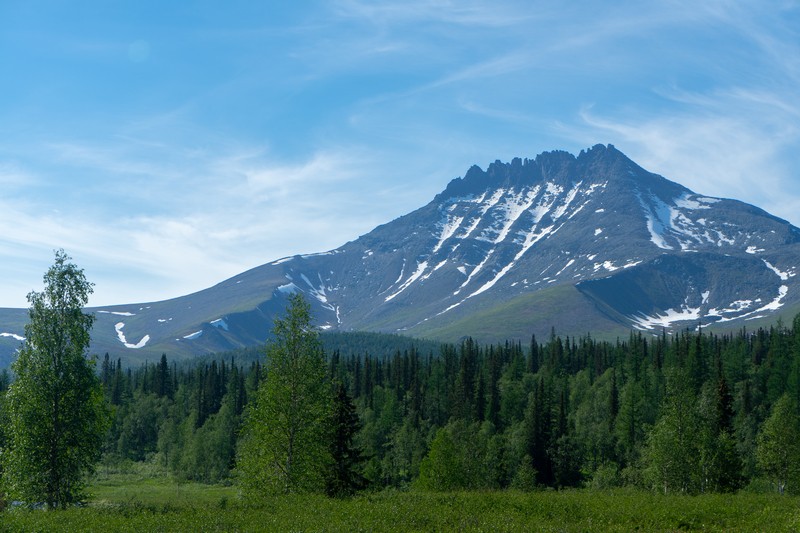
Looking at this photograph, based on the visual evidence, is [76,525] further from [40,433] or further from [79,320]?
[79,320]

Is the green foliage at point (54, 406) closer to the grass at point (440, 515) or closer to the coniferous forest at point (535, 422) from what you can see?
the grass at point (440, 515)

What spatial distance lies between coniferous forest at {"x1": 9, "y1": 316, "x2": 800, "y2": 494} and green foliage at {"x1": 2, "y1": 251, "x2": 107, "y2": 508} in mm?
20462

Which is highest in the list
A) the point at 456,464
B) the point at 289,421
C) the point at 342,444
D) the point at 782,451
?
the point at 289,421

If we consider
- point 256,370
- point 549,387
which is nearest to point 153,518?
point 549,387

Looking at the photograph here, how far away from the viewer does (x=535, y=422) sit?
109 metres

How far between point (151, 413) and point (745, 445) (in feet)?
407

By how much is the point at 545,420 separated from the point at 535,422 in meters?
2.27

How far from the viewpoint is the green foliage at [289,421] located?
42375 mm

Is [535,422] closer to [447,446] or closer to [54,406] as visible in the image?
[447,446]

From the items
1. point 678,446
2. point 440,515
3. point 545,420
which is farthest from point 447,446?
point 440,515

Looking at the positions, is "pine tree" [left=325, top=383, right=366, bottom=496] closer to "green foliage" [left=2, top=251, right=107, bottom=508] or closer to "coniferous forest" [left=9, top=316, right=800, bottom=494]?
"coniferous forest" [left=9, top=316, right=800, bottom=494]

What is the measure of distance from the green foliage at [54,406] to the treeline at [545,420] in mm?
26965

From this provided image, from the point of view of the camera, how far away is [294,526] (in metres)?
26.0

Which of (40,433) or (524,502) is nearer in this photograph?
(524,502)
